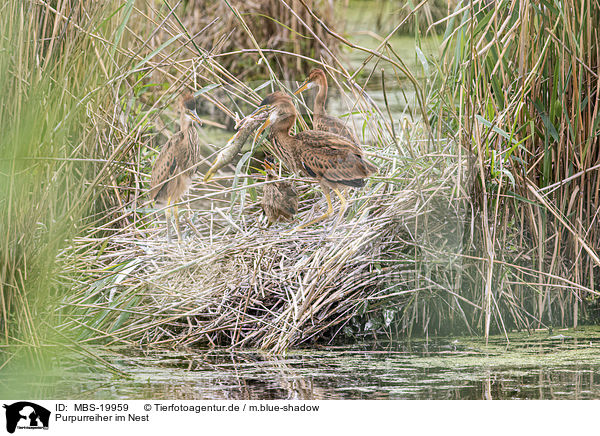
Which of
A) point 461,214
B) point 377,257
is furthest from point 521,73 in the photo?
point 377,257

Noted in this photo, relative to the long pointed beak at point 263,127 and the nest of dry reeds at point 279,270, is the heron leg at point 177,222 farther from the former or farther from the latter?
the long pointed beak at point 263,127

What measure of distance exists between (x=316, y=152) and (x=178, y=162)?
49 centimetres

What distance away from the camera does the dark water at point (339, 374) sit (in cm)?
197

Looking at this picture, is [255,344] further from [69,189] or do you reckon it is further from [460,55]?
[460,55]

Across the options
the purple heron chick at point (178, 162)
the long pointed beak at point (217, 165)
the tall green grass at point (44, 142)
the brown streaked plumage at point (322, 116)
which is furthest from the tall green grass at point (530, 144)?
the tall green grass at point (44, 142)

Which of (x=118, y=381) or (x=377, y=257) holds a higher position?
(x=377, y=257)

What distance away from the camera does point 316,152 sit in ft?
7.79

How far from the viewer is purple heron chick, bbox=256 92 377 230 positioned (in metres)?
2.38

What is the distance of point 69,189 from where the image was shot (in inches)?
89.3

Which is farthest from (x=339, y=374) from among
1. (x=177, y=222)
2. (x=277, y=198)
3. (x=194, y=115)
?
(x=194, y=115)

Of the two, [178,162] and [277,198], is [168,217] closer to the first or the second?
[178,162]
